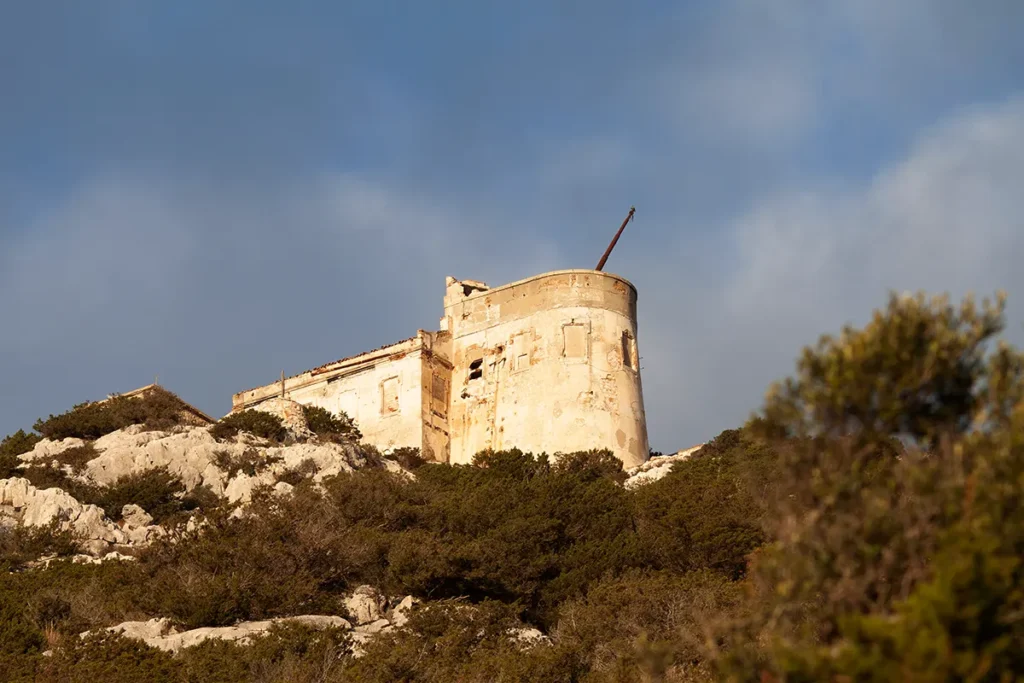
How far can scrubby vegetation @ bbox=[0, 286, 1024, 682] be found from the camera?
1184 cm

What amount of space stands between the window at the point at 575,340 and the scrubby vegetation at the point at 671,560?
3.96 meters

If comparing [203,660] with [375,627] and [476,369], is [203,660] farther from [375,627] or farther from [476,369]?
[476,369]

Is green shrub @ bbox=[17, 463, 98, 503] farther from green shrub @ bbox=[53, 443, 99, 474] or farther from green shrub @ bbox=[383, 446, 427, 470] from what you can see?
green shrub @ bbox=[383, 446, 427, 470]

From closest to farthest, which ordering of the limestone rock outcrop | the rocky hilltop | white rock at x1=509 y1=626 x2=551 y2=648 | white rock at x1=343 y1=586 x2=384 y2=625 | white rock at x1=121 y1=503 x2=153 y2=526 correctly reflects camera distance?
white rock at x1=509 y1=626 x2=551 y2=648 → the rocky hilltop → white rock at x1=343 y1=586 x2=384 y2=625 → white rock at x1=121 y1=503 x2=153 y2=526 → the limestone rock outcrop

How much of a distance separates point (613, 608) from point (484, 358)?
19350 mm

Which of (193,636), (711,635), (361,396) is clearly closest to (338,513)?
(193,636)

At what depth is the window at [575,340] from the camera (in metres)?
45.7

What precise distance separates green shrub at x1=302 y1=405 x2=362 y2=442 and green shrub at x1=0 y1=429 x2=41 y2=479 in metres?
8.81

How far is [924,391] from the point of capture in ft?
43.1

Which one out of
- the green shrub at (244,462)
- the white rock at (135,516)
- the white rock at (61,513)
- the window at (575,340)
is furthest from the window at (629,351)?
the white rock at (61,513)

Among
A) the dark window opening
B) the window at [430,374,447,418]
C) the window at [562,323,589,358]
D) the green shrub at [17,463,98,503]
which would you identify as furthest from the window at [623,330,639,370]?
the green shrub at [17,463,98,503]

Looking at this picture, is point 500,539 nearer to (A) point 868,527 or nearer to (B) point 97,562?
(B) point 97,562

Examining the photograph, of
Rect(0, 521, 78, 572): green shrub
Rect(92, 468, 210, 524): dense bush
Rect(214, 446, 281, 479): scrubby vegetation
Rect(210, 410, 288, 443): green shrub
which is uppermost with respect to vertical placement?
Rect(210, 410, 288, 443): green shrub

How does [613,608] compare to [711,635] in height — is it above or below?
above
